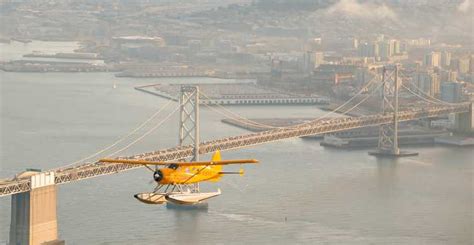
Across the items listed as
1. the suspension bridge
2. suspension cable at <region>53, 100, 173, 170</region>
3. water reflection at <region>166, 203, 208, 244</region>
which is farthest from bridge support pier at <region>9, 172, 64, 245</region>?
suspension cable at <region>53, 100, 173, 170</region>

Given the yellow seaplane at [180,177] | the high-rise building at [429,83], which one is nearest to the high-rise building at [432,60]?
the high-rise building at [429,83]

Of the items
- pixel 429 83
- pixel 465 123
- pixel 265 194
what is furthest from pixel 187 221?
pixel 429 83

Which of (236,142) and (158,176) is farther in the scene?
(236,142)

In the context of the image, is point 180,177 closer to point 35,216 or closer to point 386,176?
point 35,216

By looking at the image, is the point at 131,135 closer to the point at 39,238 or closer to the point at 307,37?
the point at 39,238

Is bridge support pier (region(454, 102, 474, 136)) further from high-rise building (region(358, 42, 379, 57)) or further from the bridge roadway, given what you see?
high-rise building (region(358, 42, 379, 57))

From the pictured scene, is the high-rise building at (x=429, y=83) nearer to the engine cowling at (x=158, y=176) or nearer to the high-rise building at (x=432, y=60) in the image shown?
the high-rise building at (x=432, y=60)
